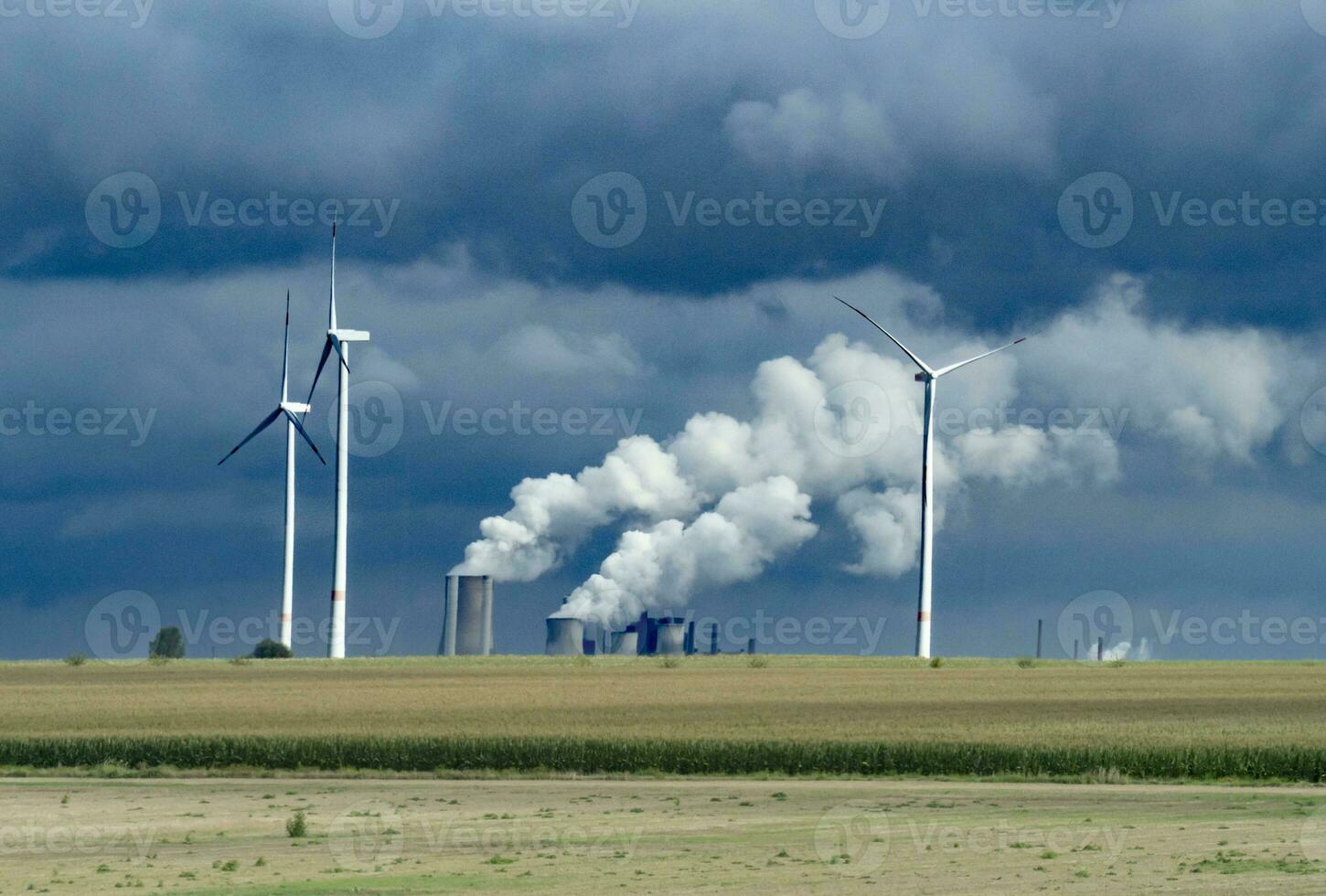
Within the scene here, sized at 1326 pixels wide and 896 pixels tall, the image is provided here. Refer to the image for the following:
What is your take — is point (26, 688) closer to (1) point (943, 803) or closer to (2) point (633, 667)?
(2) point (633, 667)

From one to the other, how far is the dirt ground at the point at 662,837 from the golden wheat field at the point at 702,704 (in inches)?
554

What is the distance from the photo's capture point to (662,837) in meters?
A: 59.6

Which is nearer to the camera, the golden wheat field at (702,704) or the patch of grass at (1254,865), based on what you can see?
the patch of grass at (1254,865)

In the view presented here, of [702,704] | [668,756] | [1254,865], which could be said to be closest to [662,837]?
[1254,865]

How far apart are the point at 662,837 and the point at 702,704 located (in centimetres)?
6204

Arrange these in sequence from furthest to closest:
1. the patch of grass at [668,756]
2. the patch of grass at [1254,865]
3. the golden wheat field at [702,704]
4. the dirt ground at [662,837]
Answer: the golden wheat field at [702,704] → the patch of grass at [668,756] → the patch of grass at [1254,865] → the dirt ground at [662,837]

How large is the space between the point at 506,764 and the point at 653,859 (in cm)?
3817

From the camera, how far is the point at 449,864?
52.8 metres

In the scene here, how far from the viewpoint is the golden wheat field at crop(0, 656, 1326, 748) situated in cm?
9700

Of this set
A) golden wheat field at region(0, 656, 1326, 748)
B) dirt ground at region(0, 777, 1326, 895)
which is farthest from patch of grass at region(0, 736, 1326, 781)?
dirt ground at region(0, 777, 1326, 895)

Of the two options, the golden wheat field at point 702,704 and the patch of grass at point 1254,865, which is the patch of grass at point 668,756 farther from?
the patch of grass at point 1254,865

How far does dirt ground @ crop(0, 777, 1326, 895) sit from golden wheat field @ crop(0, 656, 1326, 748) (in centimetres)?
1407

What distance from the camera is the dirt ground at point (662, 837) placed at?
48.9 m

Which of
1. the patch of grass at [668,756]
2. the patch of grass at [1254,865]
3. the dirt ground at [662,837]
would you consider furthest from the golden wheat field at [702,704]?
the patch of grass at [1254,865]
